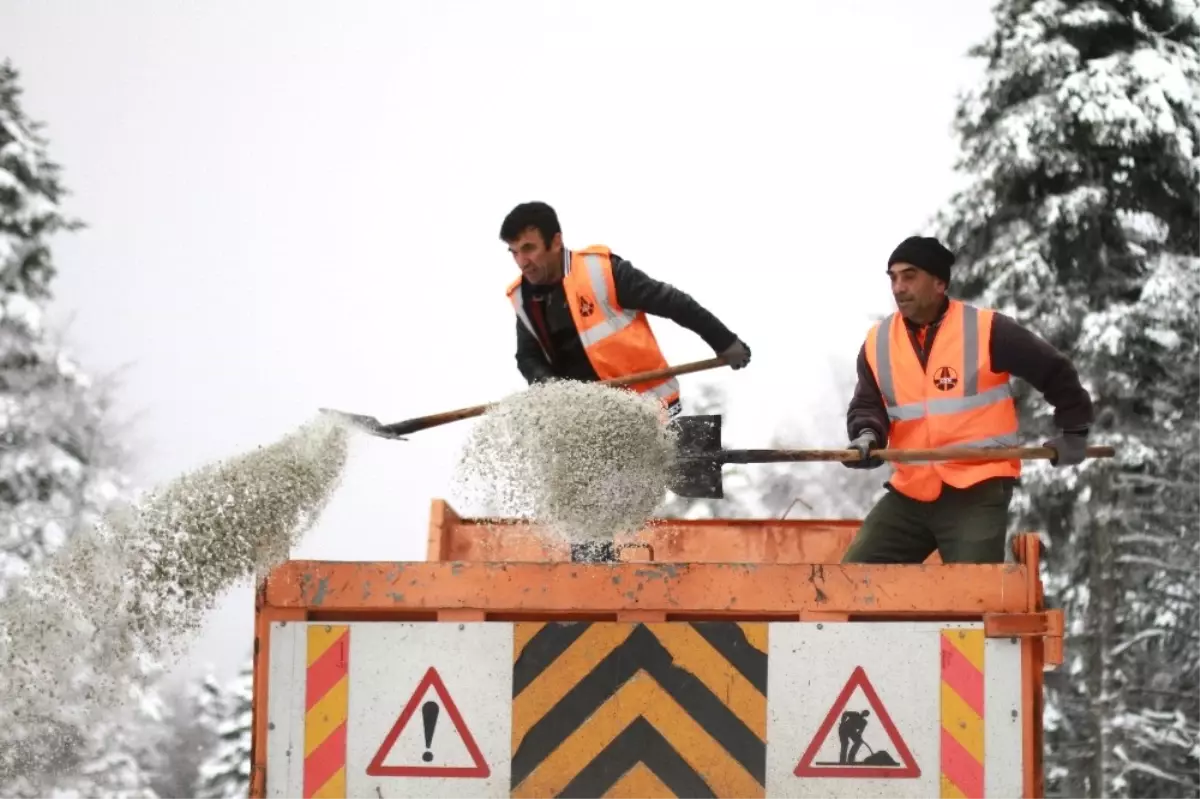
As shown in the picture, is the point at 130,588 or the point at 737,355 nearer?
the point at 130,588

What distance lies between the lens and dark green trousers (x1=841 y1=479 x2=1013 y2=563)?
15.7 feet

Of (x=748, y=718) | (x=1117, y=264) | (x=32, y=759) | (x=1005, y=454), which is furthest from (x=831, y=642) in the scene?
(x=1117, y=264)

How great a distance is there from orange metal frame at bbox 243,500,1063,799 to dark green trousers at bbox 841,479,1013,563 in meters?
1.06

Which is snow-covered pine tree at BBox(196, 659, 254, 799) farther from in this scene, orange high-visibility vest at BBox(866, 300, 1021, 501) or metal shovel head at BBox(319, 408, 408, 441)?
orange high-visibility vest at BBox(866, 300, 1021, 501)

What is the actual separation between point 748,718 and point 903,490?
150cm

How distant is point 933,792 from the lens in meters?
3.59

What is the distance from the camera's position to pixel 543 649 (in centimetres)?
368

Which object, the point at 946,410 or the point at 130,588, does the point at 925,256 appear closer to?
the point at 946,410

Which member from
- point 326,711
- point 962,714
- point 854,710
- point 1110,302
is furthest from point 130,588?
point 1110,302

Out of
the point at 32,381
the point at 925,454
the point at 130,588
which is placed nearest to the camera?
the point at 130,588

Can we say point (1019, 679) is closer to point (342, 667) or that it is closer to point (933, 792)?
point (933, 792)

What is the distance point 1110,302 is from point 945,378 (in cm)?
1046

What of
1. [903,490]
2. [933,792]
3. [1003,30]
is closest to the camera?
[933,792]

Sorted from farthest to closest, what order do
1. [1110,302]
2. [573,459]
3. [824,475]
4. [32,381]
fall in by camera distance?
[824,475] < [32,381] < [1110,302] < [573,459]
